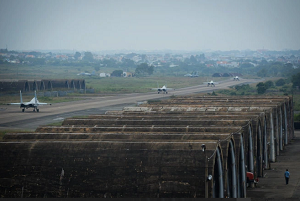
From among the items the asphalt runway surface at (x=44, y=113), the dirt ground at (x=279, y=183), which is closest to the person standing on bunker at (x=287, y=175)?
the dirt ground at (x=279, y=183)

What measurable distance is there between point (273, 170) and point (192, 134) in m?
15.6

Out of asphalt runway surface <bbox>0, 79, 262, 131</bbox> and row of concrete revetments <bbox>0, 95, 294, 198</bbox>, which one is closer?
row of concrete revetments <bbox>0, 95, 294, 198</bbox>

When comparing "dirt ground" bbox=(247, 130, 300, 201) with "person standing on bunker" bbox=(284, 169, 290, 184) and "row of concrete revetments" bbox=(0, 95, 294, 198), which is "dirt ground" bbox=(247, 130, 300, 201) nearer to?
"person standing on bunker" bbox=(284, 169, 290, 184)

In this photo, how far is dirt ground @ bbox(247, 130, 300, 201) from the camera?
113 ft

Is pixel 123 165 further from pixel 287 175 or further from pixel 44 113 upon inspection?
pixel 44 113

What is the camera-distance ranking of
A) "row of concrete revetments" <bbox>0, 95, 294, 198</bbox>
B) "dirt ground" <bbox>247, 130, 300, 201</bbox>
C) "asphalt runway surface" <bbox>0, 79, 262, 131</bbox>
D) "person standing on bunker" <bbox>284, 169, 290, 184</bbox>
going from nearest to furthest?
"row of concrete revetments" <bbox>0, 95, 294, 198</bbox>, "dirt ground" <bbox>247, 130, 300, 201</bbox>, "person standing on bunker" <bbox>284, 169, 290, 184</bbox>, "asphalt runway surface" <bbox>0, 79, 262, 131</bbox>

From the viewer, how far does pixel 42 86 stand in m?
129

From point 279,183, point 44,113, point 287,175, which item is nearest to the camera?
point 287,175

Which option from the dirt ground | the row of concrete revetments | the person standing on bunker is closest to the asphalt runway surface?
the dirt ground

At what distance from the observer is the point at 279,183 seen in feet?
127

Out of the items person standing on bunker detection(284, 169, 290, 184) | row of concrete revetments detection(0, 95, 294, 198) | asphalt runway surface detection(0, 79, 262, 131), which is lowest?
asphalt runway surface detection(0, 79, 262, 131)

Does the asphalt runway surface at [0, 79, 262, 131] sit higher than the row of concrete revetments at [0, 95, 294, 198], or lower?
lower

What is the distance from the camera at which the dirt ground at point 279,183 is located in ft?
113

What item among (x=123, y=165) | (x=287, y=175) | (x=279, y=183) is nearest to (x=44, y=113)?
(x=279, y=183)
